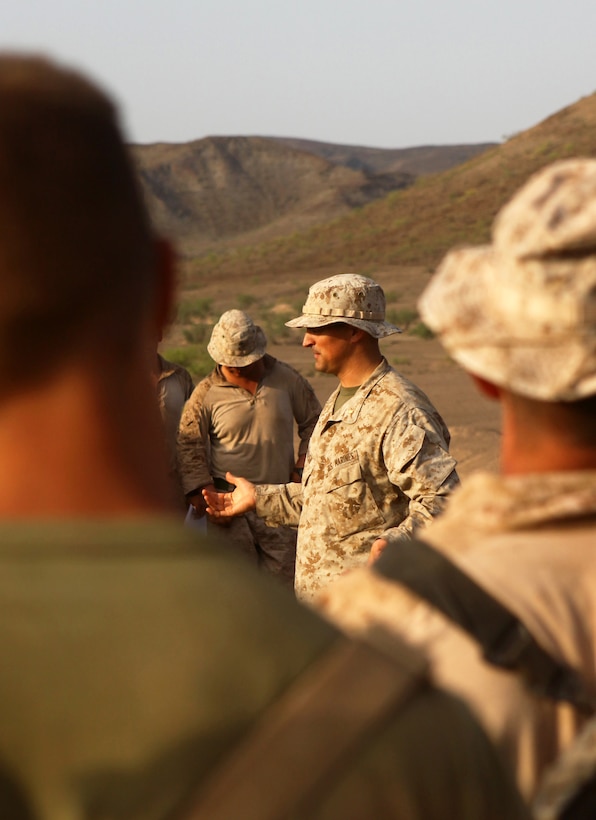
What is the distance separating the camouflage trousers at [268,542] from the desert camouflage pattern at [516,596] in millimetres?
5408

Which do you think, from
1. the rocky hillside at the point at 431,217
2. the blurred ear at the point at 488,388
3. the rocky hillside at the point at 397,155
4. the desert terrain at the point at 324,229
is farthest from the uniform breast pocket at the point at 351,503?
the rocky hillside at the point at 397,155

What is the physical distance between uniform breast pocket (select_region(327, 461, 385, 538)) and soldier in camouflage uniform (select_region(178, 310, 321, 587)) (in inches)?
90.5

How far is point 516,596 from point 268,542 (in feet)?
18.6

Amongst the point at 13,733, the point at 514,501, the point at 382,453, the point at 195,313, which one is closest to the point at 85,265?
the point at 13,733

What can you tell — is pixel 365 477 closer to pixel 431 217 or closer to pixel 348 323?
pixel 348 323

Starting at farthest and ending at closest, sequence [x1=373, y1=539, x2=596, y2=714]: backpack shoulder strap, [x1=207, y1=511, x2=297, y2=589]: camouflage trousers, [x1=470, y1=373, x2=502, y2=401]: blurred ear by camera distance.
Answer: [x1=207, y1=511, x2=297, y2=589]: camouflage trousers < [x1=470, y1=373, x2=502, y2=401]: blurred ear < [x1=373, y1=539, x2=596, y2=714]: backpack shoulder strap

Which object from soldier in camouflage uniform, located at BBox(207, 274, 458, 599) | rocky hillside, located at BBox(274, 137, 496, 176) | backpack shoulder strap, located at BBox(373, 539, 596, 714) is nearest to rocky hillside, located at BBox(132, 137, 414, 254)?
rocky hillside, located at BBox(274, 137, 496, 176)

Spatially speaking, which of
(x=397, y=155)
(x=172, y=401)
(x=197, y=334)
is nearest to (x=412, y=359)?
(x=197, y=334)

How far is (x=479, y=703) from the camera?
5.76ft

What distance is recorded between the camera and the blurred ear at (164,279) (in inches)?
54.5

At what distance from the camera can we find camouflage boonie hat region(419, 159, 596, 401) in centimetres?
188

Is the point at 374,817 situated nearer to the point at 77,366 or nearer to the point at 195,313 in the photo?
the point at 77,366

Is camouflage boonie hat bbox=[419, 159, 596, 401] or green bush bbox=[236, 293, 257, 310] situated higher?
camouflage boonie hat bbox=[419, 159, 596, 401]

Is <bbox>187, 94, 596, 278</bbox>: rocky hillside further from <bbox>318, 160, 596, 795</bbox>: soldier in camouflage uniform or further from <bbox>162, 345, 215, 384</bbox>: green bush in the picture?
<bbox>318, 160, 596, 795</bbox>: soldier in camouflage uniform
